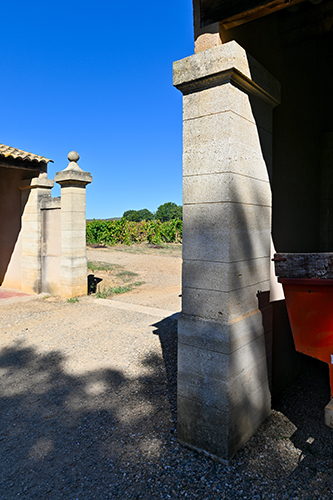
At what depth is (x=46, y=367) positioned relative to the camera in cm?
438

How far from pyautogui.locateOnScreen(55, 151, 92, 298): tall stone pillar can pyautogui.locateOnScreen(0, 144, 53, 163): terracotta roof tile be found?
0.83m

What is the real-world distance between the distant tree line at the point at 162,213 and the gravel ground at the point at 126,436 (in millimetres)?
57237

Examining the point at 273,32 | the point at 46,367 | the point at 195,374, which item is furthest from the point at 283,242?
the point at 46,367

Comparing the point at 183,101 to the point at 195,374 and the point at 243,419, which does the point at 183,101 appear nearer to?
the point at 195,374

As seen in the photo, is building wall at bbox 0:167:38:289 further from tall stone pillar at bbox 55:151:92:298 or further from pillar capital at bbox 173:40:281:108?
pillar capital at bbox 173:40:281:108

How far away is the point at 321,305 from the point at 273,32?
265 centimetres

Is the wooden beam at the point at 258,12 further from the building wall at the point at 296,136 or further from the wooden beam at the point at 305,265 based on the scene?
the wooden beam at the point at 305,265

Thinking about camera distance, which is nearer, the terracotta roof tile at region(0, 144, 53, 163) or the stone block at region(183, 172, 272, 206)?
the stone block at region(183, 172, 272, 206)

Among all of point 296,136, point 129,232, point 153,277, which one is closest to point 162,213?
point 129,232

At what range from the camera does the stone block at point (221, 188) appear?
7.82 feet

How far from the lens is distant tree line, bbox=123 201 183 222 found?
210 feet

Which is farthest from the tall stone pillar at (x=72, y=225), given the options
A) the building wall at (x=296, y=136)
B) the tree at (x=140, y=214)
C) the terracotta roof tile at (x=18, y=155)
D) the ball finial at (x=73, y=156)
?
the tree at (x=140, y=214)

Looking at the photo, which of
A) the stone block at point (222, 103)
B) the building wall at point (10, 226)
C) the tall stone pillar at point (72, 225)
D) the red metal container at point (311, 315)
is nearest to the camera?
the red metal container at point (311, 315)

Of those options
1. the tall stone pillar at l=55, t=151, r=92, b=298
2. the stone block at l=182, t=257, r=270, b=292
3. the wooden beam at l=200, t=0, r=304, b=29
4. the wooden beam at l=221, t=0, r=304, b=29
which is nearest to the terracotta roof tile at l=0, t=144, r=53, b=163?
the tall stone pillar at l=55, t=151, r=92, b=298
